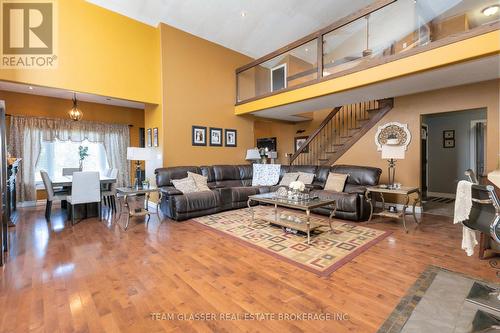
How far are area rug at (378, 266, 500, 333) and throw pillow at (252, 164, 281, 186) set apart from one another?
3.88m

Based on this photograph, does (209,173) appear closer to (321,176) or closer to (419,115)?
(321,176)

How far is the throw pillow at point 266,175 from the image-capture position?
5883 millimetres

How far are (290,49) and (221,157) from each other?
3127 millimetres

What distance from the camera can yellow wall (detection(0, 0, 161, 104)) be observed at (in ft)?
14.2

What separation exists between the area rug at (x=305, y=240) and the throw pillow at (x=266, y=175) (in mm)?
1586

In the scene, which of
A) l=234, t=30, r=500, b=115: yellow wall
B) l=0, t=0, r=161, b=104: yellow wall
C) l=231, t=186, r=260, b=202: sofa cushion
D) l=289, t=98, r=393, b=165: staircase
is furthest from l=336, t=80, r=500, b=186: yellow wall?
l=0, t=0, r=161, b=104: yellow wall

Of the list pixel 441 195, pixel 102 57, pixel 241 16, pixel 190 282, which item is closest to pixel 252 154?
pixel 241 16

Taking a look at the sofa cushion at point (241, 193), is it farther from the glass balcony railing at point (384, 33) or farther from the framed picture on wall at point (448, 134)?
the framed picture on wall at point (448, 134)

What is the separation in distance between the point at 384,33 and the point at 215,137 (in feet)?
13.8

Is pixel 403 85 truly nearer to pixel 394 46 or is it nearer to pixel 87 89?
pixel 394 46

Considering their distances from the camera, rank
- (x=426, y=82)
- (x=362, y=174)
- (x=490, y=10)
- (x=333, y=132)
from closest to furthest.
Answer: (x=490, y=10) → (x=426, y=82) → (x=362, y=174) → (x=333, y=132)

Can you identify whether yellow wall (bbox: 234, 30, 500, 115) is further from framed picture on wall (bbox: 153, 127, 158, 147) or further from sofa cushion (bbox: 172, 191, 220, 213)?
framed picture on wall (bbox: 153, 127, 158, 147)

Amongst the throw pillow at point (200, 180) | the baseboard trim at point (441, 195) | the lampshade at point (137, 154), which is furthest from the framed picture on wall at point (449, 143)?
the lampshade at point (137, 154)

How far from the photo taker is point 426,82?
151 inches
